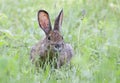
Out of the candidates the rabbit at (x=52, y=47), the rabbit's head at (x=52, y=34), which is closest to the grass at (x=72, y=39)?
the rabbit at (x=52, y=47)

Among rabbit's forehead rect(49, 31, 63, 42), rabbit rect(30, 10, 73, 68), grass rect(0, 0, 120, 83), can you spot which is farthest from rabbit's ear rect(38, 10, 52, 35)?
grass rect(0, 0, 120, 83)

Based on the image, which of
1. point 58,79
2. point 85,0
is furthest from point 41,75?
point 85,0

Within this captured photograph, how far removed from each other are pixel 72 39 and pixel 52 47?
3.55 feet

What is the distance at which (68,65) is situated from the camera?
638cm

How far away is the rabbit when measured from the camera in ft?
21.3

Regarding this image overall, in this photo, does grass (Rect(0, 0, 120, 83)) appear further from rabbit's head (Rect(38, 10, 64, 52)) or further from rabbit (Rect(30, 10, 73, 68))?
rabbit's head (Rect(38, 10, 64, 52))

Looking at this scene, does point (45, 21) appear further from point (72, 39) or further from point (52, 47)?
point (72, 39)

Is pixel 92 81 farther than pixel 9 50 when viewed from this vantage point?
No

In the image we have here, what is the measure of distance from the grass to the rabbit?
12cm

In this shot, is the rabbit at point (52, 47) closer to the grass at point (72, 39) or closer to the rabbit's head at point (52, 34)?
the rabbit's head at point (52, 34)

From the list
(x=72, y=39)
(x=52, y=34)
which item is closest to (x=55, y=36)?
(x=52, y=34)

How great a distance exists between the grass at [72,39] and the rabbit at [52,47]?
0.12 m

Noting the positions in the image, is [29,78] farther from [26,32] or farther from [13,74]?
[26,32]

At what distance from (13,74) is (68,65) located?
4.95ft
